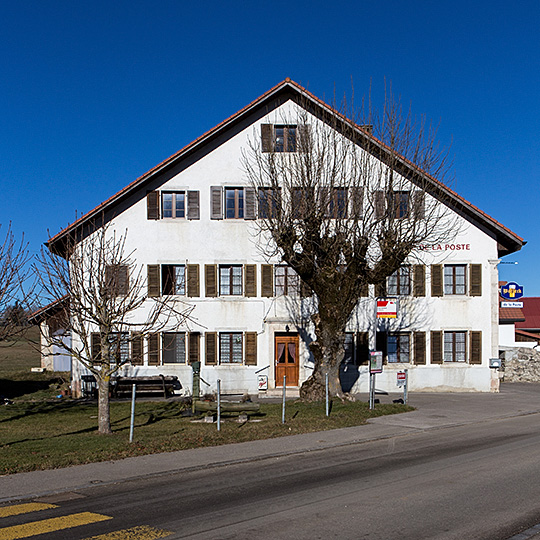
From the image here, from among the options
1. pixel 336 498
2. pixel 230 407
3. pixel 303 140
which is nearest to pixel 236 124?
pixel 303 140

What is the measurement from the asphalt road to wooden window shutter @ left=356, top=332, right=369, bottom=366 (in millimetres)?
12962

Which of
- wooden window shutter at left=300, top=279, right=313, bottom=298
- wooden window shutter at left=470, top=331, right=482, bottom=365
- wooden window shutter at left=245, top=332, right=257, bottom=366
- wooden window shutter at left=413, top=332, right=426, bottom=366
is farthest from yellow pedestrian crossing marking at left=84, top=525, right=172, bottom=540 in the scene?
wooden window shutter at left=470, top=331, right=482, bottom=365

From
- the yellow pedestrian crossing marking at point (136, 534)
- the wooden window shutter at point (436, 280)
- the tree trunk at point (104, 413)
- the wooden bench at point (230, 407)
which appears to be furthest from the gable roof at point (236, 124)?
the yellow pedestrian crossing marking at point (136, 534)

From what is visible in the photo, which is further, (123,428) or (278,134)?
(278,134)

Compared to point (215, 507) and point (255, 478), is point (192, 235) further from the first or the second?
point (215, 507)

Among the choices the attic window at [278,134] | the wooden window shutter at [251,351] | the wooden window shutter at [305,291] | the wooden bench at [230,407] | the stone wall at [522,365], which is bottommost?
the stone wall at [522,365]

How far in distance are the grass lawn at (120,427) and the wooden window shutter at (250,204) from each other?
8.02 m

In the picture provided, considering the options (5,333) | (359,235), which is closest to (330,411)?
(359,235)

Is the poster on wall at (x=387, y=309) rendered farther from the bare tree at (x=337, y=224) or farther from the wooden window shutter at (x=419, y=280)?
the wooden window shutter at (x=419, y=280)

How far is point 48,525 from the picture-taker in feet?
25.1

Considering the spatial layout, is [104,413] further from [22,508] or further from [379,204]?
[379,204]

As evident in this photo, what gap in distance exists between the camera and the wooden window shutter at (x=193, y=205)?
26.1 metres

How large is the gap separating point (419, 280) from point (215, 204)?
9.03 metres

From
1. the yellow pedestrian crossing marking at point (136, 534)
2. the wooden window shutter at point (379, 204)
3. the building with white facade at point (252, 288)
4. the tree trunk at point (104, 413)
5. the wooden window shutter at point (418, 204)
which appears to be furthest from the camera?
the building with white facade at point (252, 288)
